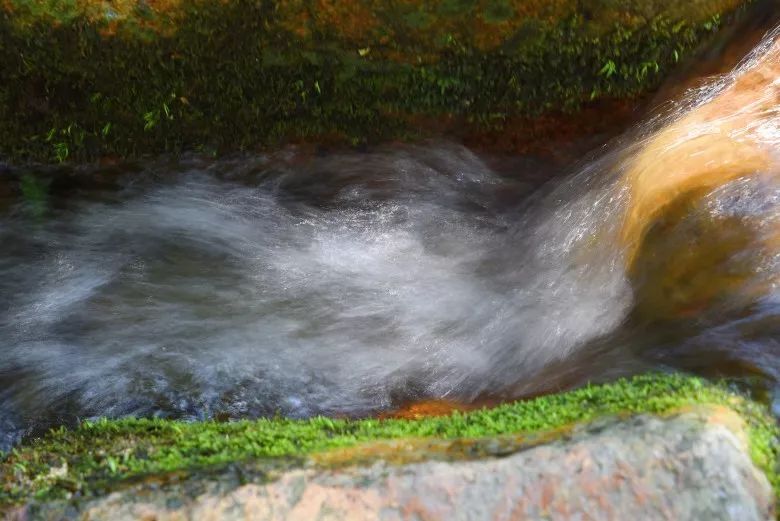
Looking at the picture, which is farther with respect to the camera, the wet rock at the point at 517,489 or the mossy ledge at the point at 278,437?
the mossy ledge at the point at 278,437

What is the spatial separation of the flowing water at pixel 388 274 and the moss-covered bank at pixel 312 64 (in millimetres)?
296

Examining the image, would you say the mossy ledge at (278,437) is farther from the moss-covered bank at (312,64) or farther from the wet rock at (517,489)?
the moss-covered bank at (312,64)

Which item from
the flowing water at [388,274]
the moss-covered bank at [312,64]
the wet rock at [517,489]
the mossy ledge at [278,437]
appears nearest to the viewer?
the wet rock at [517,489]

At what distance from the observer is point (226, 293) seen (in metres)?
4.32

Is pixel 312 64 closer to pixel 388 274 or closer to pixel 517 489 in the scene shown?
pixel 388 274

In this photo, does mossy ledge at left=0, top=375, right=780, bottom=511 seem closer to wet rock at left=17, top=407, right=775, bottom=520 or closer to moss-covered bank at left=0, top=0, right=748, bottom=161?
wet rock at left=17, top=407, right=775, bottom=520

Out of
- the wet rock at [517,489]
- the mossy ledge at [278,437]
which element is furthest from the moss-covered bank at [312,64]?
the wet rock at [517,489]

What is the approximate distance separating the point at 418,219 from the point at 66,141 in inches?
98.2

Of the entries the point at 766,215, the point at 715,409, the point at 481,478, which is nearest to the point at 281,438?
the point at 481,478

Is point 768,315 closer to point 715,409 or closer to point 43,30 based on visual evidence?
point 715,409

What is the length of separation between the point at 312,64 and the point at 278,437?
2.66 metres

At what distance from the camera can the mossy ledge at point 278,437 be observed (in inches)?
88.7

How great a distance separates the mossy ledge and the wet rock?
85 millimetres

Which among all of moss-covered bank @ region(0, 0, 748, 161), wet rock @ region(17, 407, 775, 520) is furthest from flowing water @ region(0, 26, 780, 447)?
wet rock @ region(17, 407, 775, 520)
